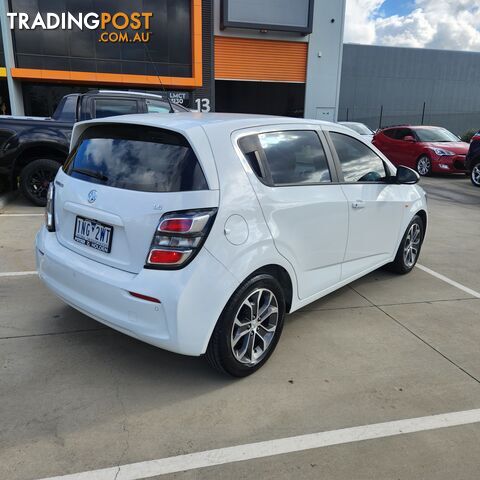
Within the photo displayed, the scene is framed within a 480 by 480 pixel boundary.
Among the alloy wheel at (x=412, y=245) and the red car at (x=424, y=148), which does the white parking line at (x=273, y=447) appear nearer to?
the alloy wheel at (x=412, y=245)

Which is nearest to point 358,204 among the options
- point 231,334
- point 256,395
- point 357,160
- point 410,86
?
point 357,160

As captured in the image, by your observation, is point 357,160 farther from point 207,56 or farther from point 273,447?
point 207,56

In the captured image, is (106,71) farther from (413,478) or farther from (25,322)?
(413,478)

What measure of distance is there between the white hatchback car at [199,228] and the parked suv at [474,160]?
1030cm

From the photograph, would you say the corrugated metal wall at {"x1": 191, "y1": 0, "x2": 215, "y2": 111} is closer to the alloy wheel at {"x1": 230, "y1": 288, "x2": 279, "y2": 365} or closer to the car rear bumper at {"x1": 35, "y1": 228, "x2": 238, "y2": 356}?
the alloy wheel at {"x1": 230, "y1": 288, "x2": 279, "y2": 365}

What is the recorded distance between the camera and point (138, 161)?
2916 mm

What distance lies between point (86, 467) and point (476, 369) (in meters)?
2.71

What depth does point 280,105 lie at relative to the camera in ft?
97.5

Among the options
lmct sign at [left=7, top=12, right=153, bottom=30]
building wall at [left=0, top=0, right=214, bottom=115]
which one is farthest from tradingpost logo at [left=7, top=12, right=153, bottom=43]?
building wall at [left=0, top=0, right=214, bottom=115]

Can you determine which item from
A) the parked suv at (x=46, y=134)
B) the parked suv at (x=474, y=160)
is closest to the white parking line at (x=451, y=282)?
the parked suv at (x=46, y=134)

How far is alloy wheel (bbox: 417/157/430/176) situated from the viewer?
14.3 m

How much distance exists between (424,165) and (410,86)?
24.8 metres

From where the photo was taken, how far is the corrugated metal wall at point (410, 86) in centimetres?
3447

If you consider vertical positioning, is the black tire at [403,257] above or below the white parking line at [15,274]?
above
